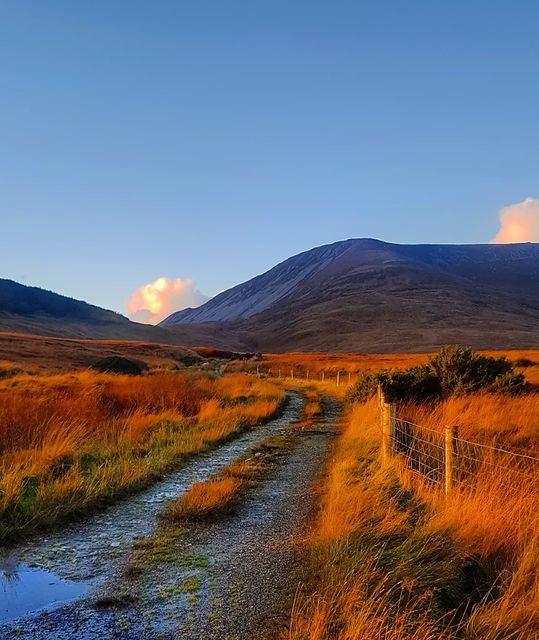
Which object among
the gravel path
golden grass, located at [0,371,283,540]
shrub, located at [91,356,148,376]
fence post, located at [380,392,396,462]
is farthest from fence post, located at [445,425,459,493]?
shrub, located at [91,356,148,376]

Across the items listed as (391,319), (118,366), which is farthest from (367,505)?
(391,319)

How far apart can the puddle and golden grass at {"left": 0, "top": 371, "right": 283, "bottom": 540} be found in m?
0.97

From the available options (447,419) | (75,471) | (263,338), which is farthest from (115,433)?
(263,338)

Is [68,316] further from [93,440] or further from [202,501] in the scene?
[202,501]

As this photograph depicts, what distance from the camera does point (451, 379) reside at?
650 inches

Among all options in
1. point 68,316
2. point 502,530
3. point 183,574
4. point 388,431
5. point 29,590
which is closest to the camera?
point 29,590

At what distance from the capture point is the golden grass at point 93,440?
7.04m

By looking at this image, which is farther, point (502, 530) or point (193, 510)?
point (193, 510)

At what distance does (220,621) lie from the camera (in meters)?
4.21

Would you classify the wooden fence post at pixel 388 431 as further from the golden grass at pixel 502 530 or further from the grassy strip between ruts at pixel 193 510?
the grassy strip between ruts at pixel 193 510

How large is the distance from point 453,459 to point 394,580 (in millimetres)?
2764

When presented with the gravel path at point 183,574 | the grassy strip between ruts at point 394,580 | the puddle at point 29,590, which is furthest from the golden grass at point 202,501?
the puddle at point 29,590

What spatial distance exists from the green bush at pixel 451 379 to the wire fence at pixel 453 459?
15.3 feet

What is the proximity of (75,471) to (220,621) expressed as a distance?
4582 millimetres
